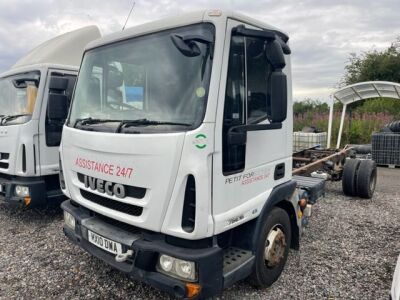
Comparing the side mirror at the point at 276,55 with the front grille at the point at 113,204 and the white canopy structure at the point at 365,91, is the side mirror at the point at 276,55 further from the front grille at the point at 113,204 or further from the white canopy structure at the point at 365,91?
the white canopy structure at the point at 365,91

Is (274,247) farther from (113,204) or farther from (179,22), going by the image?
(179,22)

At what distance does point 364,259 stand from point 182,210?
8.70ft

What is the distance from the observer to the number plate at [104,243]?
8.59ft

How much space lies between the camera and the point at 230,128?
8.02 ft

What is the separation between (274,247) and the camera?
3.08 m

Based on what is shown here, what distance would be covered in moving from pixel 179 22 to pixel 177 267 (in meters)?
1.83

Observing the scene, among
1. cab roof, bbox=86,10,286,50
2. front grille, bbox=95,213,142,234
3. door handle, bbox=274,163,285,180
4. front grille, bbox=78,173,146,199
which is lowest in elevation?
front grille, bbox=95,213,142,234

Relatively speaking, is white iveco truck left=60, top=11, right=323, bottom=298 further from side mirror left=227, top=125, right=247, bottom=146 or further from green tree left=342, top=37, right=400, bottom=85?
green tree left=342, top=37, right=400, bottom=85

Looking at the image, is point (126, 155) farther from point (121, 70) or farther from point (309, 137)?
point (309, 137)

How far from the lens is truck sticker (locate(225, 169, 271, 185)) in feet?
8.29

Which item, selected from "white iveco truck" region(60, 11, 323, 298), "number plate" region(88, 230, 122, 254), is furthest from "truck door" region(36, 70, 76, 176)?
"number plate" region(88, 230, 122, 254)

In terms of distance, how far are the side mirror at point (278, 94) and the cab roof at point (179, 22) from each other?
558mm

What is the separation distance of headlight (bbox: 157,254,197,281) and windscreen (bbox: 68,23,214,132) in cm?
94

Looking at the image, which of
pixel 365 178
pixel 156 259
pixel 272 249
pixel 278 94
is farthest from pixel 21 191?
pixel 365 178
